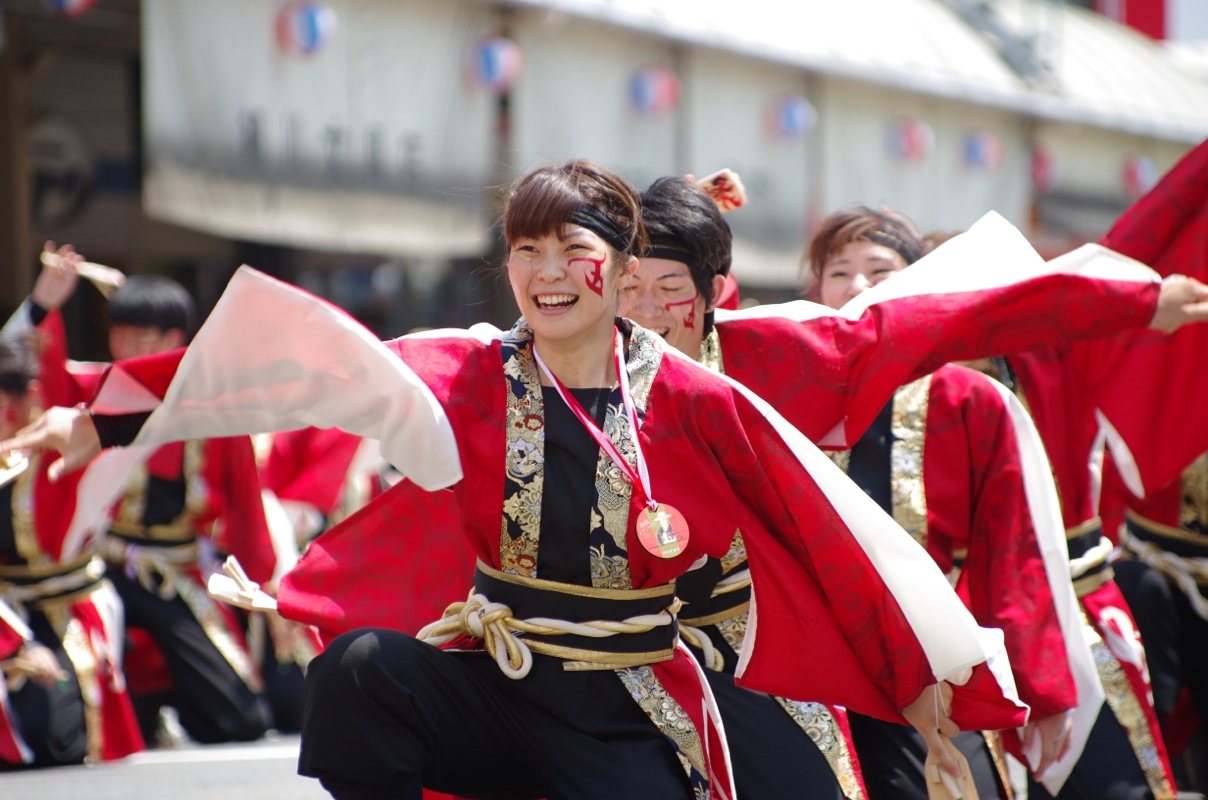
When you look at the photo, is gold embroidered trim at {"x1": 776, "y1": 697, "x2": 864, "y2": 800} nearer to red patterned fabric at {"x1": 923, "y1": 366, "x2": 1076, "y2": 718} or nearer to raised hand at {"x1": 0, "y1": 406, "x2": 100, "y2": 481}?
red patterned fabric at {"x1": 923, "y1": 366, "x2": 1076, "y2": 718}

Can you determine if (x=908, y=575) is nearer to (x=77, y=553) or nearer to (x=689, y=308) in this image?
(x=689, y=308)

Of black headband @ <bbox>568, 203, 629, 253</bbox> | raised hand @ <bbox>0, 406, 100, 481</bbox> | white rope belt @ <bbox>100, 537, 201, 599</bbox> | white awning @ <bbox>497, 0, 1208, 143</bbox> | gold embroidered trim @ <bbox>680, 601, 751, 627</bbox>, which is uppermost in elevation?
white awning @ <bbox>497, 0, 1208, 143</bbox>

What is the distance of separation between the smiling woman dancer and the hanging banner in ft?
13.8

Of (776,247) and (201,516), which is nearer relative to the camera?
(201,516)

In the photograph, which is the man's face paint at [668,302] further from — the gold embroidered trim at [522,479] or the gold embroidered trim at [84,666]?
the gold embroidered trim at [84,666]

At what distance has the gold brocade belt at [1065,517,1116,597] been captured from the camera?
3430mm

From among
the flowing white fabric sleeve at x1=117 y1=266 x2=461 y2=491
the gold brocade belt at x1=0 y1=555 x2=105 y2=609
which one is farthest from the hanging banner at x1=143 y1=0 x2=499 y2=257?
the flowing white fabric sleeve at x1=117 y1=266 x2=461 y2=491

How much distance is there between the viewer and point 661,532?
233 cm

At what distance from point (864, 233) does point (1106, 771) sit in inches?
47.1

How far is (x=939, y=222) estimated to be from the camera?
11508 mm

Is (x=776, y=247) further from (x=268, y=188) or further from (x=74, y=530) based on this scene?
(x=74, y=530)

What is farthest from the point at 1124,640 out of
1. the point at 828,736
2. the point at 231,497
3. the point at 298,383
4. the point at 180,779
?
the point at 231,497

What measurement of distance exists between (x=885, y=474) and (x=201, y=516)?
9.57 ft

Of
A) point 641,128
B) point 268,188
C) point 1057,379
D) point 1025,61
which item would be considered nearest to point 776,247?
point 641,128
